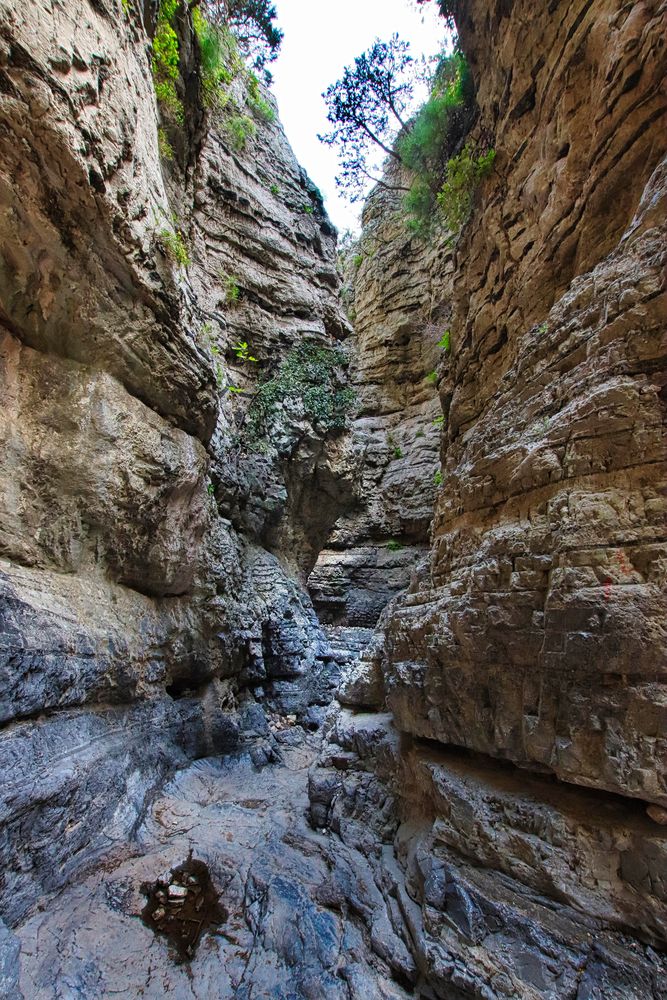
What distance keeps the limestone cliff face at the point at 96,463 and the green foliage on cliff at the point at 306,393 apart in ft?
10.9

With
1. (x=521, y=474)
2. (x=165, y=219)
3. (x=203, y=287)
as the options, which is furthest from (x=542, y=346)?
(x=203, y=287)

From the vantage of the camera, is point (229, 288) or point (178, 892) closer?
point (178, 892)

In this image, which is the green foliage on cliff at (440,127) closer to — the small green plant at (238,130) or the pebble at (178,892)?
the small green plant at (238,130)

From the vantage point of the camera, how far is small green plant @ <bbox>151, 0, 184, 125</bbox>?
635cm

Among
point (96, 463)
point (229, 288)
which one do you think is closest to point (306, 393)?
point (229, 288)

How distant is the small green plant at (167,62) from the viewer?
6348 millimetres

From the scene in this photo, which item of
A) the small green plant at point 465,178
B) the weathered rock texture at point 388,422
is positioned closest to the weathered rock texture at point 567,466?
the small green plant at point 465,178

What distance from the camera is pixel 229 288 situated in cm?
1112

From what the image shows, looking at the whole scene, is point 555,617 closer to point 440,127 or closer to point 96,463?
point 96,463

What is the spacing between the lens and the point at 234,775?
640cm

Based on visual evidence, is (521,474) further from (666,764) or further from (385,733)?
(385,733)

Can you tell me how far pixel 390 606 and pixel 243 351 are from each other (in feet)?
26.2

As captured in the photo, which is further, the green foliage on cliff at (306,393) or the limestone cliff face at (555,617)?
the green foliage on cliff at (306,393)

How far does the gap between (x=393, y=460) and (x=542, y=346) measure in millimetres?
12657
